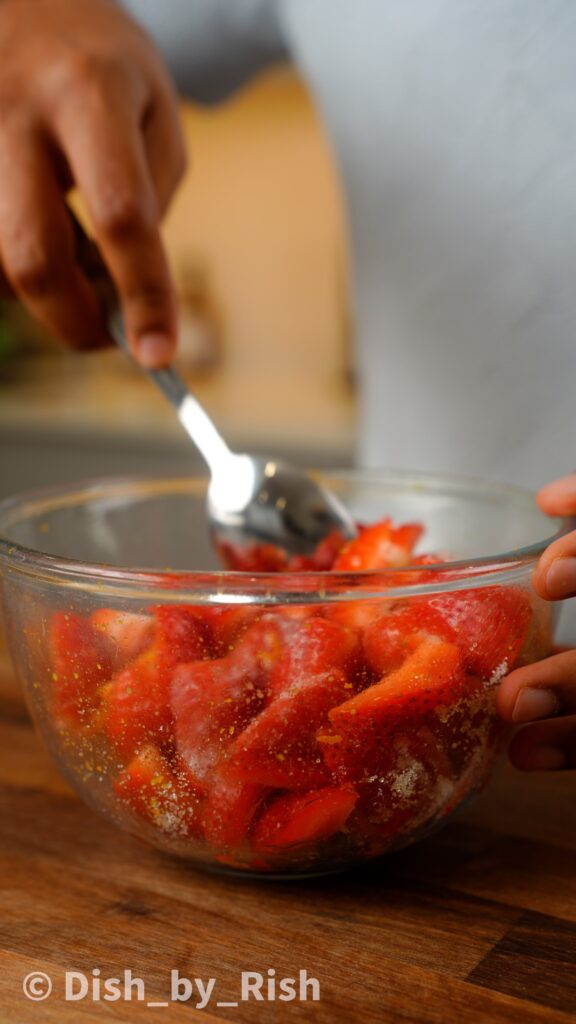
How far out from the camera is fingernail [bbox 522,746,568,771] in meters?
0.58

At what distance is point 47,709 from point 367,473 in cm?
32

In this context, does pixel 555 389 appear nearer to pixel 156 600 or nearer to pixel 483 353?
pixel 483 353

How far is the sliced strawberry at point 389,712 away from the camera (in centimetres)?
49

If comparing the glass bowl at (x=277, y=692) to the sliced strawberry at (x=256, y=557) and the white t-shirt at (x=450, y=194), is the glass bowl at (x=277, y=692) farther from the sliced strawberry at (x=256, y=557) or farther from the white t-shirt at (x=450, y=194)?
the white t-shirt at (x=450, y=194)

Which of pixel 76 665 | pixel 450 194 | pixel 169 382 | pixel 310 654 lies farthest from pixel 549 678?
pixel 450 194

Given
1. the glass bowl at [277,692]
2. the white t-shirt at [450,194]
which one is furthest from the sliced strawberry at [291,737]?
the white t-shirt at [450,194]

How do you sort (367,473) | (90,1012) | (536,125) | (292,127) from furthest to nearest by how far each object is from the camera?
(292,127) < (536,125) < (367,473) < (90,1012)

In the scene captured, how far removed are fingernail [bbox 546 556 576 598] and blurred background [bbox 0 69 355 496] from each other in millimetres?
1970

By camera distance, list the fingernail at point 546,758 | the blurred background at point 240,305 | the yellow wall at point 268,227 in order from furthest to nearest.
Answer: the yellow wall at point 268,227 < the blurred background at point 240,305 < the fingernail at point 546,758

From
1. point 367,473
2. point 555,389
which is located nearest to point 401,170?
point 555,389

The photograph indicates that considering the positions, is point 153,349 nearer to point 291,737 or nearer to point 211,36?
point 291,737

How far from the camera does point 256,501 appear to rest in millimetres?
764

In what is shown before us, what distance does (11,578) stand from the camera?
0.57m
